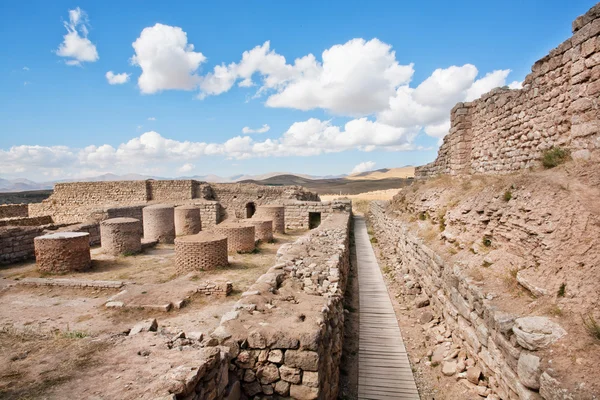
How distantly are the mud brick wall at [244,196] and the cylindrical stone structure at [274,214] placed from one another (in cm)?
365

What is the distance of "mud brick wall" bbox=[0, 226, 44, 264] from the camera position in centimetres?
981

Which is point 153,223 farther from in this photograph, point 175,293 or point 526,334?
point 526,334

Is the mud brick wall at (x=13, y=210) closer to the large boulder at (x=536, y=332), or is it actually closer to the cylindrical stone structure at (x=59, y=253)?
the cylindrical stone structure at (x=59, y=253)

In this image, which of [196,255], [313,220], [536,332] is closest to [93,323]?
[196,255]

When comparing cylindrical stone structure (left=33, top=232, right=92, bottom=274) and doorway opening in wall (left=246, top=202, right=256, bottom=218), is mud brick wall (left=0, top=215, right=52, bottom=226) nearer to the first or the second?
cylindrical stone structure (left=33, top=232, right=92, bottom=274)

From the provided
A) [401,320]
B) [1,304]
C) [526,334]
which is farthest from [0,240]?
[526,334]

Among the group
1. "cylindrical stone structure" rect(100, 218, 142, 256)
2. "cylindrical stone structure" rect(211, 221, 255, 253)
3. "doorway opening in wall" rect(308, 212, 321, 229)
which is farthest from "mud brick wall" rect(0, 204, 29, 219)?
"doorway opening in wall" rect(308, 212, 321, 229)

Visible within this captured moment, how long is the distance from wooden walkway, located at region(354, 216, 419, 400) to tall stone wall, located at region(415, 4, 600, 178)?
155 inches

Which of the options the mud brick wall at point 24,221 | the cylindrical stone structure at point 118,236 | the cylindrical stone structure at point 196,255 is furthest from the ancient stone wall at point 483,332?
the mud brick wall at point 24,221

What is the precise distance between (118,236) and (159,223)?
7.36 feet

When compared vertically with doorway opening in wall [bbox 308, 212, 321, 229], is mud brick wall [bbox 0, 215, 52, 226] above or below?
above

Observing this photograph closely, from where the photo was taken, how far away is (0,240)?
31.8 feet

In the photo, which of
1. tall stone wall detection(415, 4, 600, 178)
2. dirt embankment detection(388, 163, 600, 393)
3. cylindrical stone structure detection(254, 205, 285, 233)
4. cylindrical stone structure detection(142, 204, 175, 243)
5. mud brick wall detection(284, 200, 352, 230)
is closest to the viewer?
dirt embankment detection(388, 163, 600, 393)

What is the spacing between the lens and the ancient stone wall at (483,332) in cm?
286
